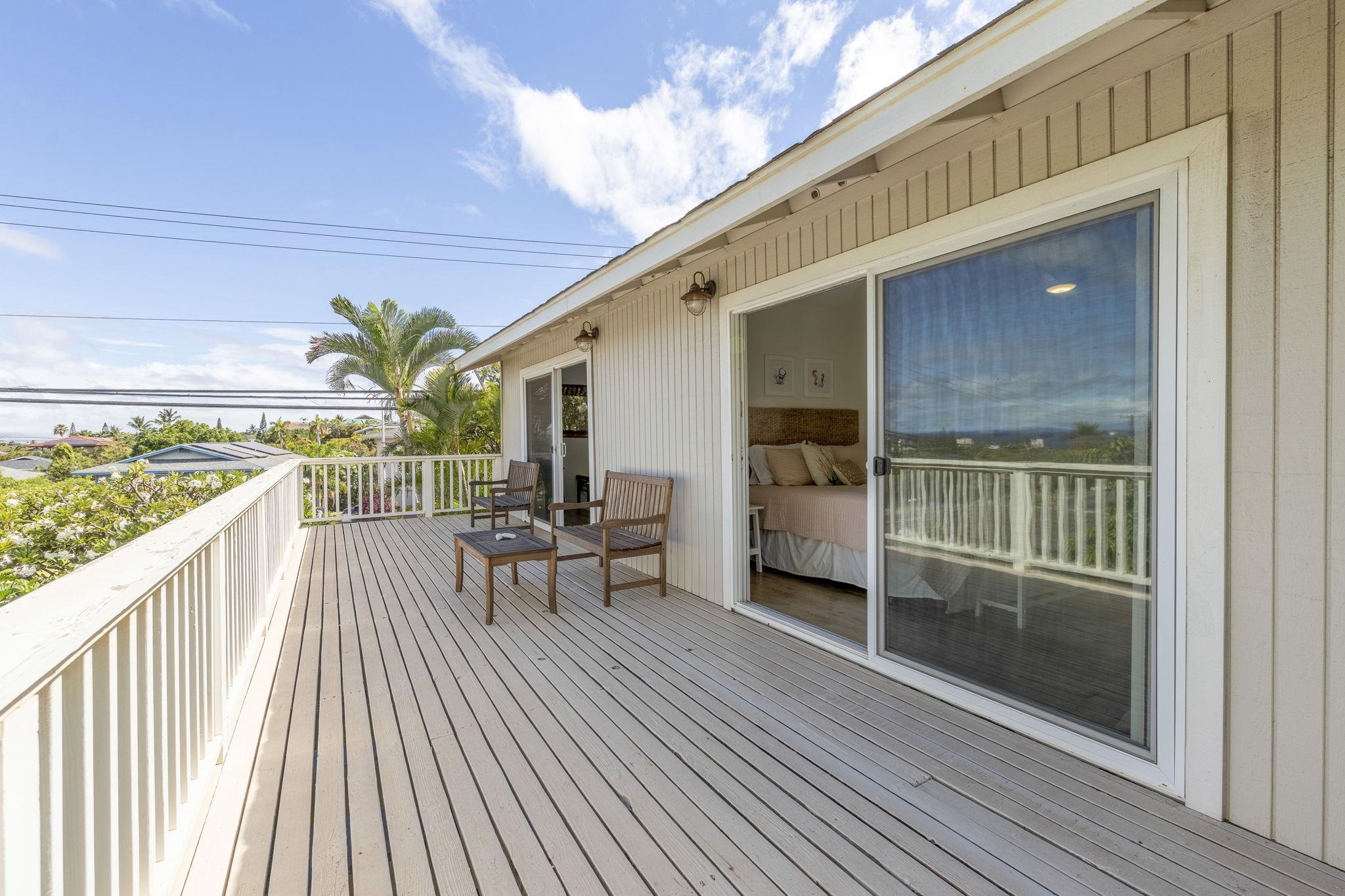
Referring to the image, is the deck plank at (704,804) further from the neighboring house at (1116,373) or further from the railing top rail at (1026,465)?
the railing top rail at (1026,465)

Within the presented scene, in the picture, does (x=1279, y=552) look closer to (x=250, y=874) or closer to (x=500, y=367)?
(x=250, y=874)

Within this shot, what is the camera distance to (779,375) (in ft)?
19.3

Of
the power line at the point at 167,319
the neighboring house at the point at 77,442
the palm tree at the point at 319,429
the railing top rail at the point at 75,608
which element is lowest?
the railing top rail at the point at 75,608

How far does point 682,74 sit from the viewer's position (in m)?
14.3

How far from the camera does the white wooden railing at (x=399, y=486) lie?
7738 millimetres

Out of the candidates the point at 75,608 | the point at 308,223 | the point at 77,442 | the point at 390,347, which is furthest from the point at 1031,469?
the point at 77,442

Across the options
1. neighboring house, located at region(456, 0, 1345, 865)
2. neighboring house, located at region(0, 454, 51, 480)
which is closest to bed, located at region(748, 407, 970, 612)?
neighboring house, located at region(456, 0, 1345, 865)

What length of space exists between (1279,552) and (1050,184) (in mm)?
1309

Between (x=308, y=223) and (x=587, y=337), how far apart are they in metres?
22.5

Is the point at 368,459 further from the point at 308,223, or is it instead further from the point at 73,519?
the point at 308,223

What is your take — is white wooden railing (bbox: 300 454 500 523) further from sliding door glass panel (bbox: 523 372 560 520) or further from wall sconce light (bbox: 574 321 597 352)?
wall sconce light (bbox: 574 321 597 352)

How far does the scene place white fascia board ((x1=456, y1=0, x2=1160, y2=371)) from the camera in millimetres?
1440

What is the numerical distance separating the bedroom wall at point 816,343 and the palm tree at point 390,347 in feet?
23.0

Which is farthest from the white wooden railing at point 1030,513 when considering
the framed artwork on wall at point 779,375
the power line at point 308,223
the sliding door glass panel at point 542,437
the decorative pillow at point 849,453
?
the power line at point 308,223
